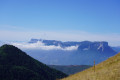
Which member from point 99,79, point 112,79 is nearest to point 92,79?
point 99,79

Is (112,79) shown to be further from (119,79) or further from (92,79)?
(92,79)

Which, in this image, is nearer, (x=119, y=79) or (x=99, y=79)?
(x=119, y=79)

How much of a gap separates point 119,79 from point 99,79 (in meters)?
3.12

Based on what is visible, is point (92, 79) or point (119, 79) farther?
point (92, 79)

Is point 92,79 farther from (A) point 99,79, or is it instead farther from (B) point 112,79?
(B) point 112,79

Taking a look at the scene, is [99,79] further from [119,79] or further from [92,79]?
[119,79]

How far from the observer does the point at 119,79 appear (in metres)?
21.8

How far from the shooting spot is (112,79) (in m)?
22.7

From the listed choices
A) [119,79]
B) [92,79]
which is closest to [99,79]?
[92,79]

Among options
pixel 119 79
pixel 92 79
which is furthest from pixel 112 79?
pixel 92 79

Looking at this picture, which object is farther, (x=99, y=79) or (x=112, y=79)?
(x=99, y=79)

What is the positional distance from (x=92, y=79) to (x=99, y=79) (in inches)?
43.5

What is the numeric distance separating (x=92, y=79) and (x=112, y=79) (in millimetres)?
3186

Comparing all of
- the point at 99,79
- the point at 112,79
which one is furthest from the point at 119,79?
the point at 99,79
